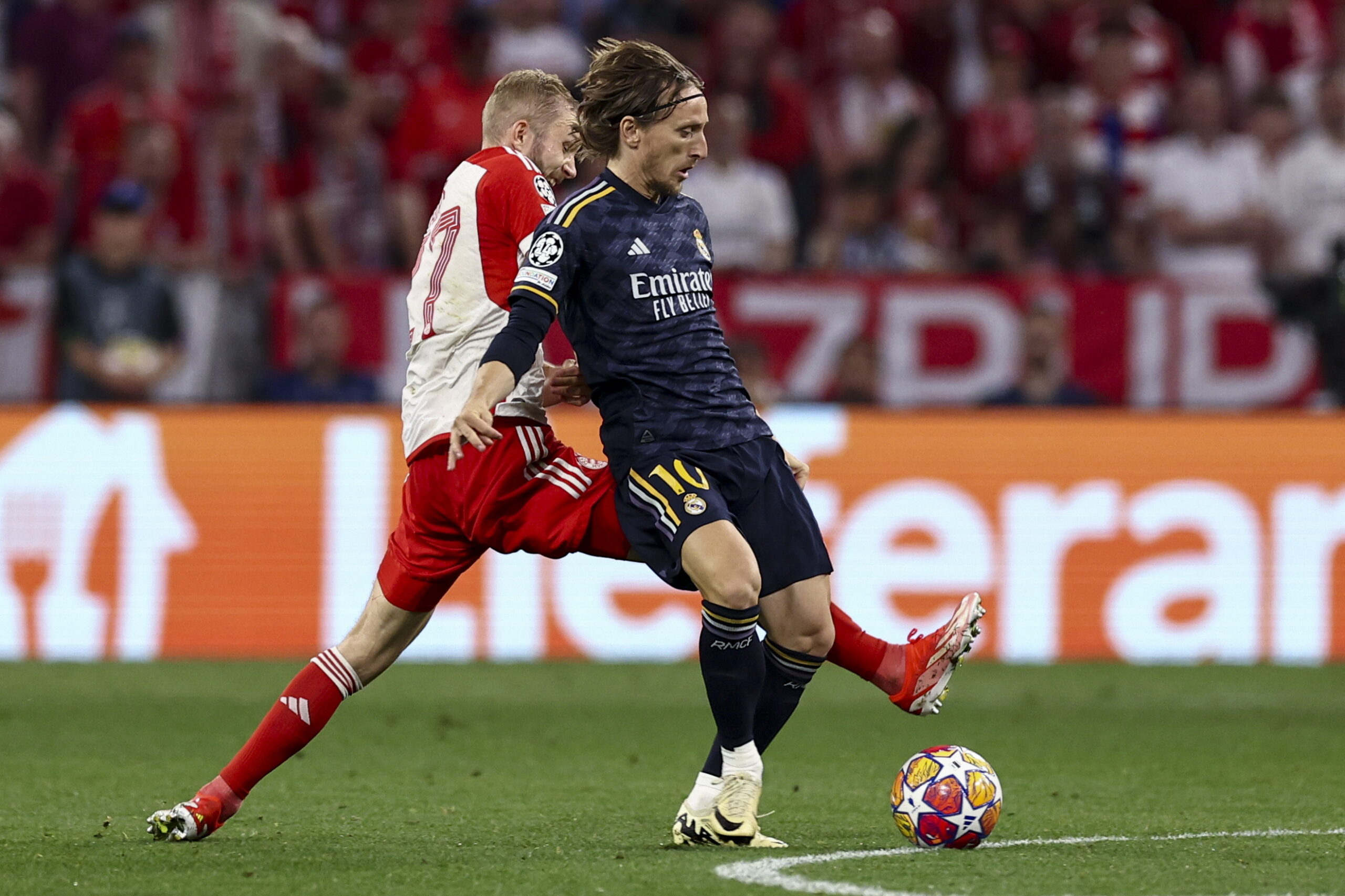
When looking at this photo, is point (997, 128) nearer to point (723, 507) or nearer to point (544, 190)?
point (544, 190)

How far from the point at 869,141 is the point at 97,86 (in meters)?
5.28

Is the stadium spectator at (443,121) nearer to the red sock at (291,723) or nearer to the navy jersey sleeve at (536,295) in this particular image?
the red sock at (291,723)

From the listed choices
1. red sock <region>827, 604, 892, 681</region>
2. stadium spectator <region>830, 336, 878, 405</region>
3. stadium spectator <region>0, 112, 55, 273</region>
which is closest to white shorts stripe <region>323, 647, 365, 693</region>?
red sock <region>827, 604, 892, 681</region>

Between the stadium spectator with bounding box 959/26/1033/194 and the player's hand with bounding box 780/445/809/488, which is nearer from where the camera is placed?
the player's hand with bounding box 780/445/809/488

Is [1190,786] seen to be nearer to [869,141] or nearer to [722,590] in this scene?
[722,590]

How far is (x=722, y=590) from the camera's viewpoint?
5.21 meters

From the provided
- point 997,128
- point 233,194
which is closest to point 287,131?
point 233,194

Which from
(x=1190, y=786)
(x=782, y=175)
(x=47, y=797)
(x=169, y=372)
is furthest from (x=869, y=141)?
(x=47, y=797)

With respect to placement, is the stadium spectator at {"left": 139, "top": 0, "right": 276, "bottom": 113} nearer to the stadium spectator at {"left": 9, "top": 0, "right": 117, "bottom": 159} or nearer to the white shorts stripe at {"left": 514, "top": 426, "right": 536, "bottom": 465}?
the stadium spectator at {"left": 9, "top": 0, "right": 117, "bottom": 159}

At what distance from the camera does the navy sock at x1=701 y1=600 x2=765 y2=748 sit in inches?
210

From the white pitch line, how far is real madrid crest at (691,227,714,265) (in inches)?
63.4

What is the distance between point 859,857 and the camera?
5.20m

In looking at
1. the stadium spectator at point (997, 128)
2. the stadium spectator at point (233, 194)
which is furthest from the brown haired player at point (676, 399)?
the stadium spectator at point (997, 128)

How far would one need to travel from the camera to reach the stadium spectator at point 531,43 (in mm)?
13789
